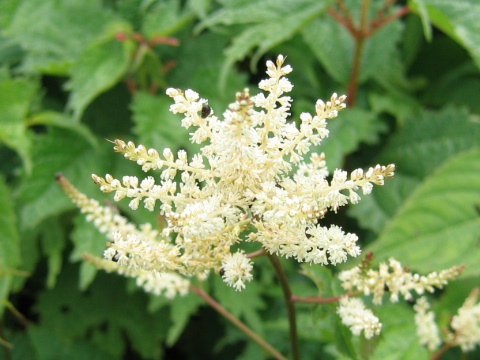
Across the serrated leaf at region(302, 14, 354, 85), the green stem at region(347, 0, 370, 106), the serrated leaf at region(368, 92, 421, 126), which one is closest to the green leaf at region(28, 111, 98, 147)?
the serrated leaf at region(302, 14, 354, 85)

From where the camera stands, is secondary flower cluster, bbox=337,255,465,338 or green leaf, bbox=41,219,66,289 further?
green leaf, bbox=41,219,66,289

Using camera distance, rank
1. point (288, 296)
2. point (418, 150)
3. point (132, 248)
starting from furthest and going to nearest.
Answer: point (418, 150)
point (288, 296)
point (132, 248)

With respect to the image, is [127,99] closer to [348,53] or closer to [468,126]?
[348,53]

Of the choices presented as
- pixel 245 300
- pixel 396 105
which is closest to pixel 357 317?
pixel 245 300

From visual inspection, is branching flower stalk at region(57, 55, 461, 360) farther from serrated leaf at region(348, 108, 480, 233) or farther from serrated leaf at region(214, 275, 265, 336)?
serrated leaf at region(348, 108, 480, 233)

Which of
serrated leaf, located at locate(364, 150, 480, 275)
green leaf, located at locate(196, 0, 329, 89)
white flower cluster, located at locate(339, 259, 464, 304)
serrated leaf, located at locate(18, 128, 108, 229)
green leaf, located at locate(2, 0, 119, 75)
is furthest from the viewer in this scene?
Result: green leaf, located at locate(2, 0, 119, 75)

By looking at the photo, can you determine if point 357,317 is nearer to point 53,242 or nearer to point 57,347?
point 53,242

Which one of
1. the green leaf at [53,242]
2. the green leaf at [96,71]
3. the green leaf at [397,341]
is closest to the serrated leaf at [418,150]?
the green leaf at [397,341]
